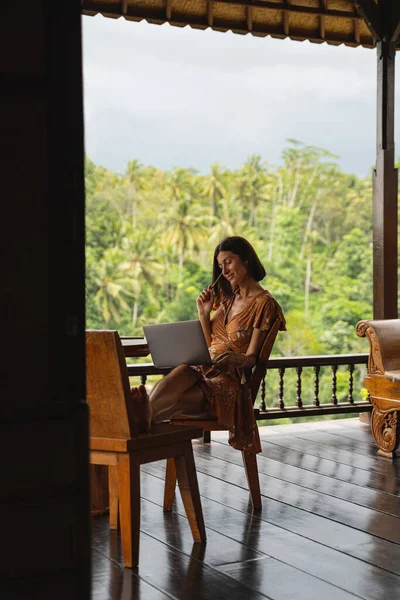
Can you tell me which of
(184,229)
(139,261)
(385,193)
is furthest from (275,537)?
(184,229)

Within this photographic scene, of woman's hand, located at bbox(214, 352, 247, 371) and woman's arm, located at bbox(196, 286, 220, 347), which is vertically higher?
woman's arm, located at bbox(196, 286, 220, 347)

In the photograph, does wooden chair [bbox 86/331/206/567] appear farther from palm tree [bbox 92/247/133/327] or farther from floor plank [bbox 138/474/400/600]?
palm tree [bbox 92/247/133/327]

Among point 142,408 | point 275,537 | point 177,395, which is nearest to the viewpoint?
point 142,408

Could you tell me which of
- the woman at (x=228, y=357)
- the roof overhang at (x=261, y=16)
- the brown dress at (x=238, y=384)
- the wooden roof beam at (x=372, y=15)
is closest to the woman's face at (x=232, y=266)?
the woman at (x=228, y=357)

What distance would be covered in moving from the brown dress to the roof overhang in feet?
8.31

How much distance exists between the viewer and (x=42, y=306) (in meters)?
2.22

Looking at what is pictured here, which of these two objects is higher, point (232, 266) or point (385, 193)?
point (385, 193)

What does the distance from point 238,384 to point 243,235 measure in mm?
22774

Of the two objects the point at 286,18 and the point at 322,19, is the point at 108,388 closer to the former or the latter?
the point at 286,18

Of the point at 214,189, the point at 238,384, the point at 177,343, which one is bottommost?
the point at 238,384

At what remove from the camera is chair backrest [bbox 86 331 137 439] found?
3326 millimetres

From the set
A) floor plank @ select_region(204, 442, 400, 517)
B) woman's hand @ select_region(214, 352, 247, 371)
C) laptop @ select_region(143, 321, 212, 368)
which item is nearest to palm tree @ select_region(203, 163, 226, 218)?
floor plank @ select_region(204, 442, 400, 517)

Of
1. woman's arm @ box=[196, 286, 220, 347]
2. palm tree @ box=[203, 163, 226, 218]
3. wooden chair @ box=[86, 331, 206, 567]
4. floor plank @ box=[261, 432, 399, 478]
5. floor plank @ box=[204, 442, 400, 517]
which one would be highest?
palm tree @ box=[203, 163, 226, 218]

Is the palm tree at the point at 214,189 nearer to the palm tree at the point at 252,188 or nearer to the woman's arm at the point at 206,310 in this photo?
the palm tree at the point at 252,188
